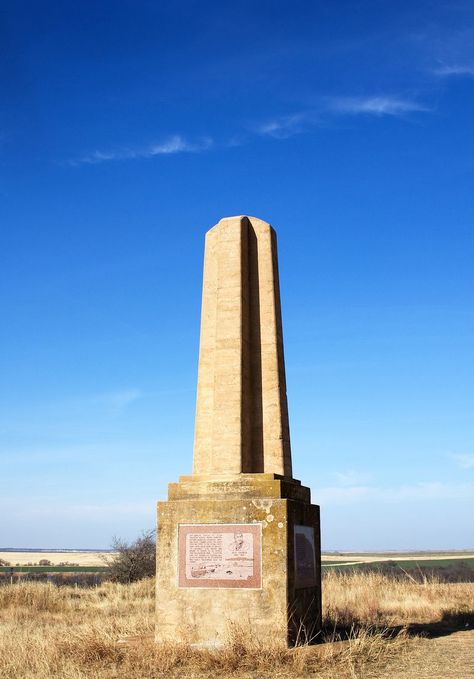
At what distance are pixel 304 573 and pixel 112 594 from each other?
1342 cm

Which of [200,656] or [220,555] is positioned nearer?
[200,656]

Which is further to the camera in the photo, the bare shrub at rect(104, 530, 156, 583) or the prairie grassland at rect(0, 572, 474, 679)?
the bare shrub at rect(104, 530, 156, 583)

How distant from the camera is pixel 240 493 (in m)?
11.3

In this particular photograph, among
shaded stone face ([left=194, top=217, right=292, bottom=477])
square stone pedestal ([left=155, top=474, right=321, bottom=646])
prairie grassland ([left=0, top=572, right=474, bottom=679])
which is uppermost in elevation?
shaded stone face ([left=194, top=217, right=292, bottom=477])

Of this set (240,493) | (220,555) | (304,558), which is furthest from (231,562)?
(304,558)

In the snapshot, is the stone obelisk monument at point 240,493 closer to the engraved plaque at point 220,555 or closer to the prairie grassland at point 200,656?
the engraved plaque at point 220,555

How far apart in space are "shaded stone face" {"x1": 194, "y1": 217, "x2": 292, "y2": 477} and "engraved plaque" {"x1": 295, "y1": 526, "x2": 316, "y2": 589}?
103 centimetres

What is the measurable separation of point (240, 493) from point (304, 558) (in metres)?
1.57

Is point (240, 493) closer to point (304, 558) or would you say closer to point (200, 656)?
point (304, 558)

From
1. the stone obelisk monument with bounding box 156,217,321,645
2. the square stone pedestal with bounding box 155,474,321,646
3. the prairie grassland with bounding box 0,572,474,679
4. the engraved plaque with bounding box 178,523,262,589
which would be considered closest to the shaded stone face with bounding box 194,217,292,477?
the stone obelisk monument with bounding box 156,217,321,645

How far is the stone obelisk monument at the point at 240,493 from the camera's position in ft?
35.7

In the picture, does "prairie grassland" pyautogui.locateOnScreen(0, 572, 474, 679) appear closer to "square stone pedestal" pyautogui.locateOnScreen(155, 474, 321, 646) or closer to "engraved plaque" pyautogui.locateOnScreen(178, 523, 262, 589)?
"square stone pedestal" pyautogui.locateOnScreen(155, 474, 321, 646)

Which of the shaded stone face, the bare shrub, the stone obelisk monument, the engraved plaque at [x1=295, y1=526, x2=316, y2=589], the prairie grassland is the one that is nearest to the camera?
the prairie grassland

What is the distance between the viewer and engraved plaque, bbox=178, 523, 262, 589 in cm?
1094
